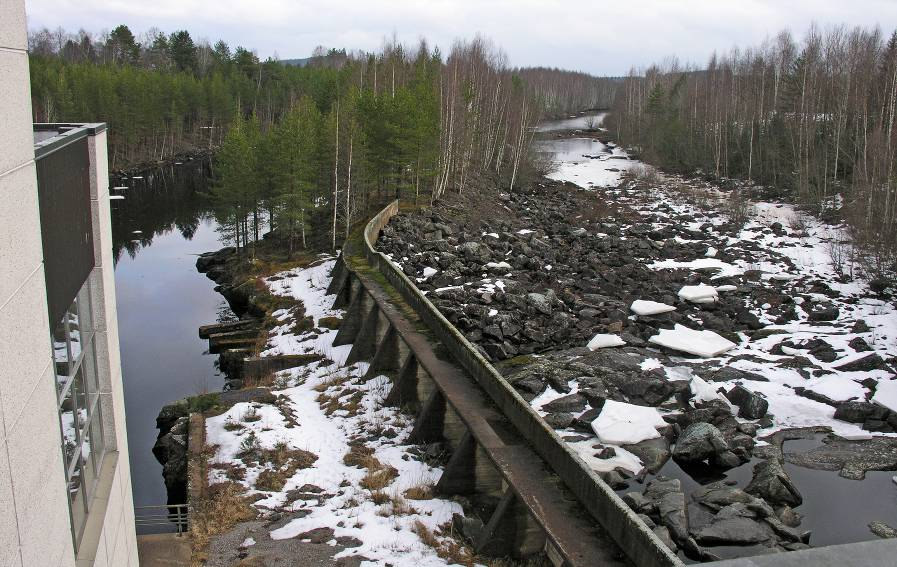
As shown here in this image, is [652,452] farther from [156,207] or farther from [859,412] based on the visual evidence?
[156,207]

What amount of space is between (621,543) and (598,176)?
63.4m

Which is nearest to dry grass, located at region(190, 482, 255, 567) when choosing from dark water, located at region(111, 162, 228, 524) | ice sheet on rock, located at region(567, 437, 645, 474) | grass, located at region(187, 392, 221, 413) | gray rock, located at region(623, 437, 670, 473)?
dark water, located at region(111, 162, 228, 524)

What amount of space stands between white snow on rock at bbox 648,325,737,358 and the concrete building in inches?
655

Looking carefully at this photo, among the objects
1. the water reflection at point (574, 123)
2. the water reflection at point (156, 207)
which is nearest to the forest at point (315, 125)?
the water reflection at point (156, 207)

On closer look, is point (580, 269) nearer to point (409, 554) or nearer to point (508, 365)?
point (508, 365)

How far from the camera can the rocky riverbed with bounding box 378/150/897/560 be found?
1445 cm

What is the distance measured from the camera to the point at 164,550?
11.9 meters

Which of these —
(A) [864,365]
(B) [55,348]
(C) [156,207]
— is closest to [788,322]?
(A) [864,365]

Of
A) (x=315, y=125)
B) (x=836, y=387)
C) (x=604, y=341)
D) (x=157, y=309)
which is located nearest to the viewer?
(x=836, y=387)

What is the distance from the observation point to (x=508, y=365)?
802 inches

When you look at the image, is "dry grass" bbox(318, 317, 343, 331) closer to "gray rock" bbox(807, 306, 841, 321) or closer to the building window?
"gray rock" bbox(807, 306, 841, 321)

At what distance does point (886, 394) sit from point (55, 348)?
18.8 m

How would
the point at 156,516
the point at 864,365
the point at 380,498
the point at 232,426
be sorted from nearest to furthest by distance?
the point at 380,498, the point at 156,516, the point at 232,426, the point at 864,365

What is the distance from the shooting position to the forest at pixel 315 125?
3988 centimetres
